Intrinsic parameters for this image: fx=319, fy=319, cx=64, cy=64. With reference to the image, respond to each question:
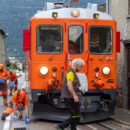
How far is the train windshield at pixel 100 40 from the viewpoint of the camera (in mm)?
9180

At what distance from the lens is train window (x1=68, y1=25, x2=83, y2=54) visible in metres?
9.06

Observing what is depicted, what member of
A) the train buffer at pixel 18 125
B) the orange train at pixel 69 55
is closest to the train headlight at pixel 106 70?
the orange train at pixel 69 55

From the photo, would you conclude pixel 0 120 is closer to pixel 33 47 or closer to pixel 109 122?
pixel 33 47

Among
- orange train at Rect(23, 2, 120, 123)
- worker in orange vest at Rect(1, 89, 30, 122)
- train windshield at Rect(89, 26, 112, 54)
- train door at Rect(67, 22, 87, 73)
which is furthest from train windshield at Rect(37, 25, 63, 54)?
worker in orange vest at Rect(1, 89, 30, 122)

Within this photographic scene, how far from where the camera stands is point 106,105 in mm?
9203

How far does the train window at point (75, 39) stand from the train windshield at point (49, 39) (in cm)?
29

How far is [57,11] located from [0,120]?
358 cm

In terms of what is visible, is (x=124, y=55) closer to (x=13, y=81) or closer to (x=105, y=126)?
(x=105, y=126)

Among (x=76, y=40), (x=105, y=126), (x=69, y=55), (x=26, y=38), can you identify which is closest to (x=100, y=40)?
(x=76, y=40)

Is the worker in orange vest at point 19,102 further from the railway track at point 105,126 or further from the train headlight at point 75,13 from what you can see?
the train headlight at point 75,13

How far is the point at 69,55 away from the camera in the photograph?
8992mm

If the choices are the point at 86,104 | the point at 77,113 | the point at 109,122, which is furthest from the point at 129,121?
the point at 77,113

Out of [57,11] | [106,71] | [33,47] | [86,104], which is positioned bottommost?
[86,104]

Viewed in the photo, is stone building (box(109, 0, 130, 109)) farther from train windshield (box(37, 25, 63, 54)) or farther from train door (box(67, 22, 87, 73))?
train windshield (box(37, 25, 63, 54))
